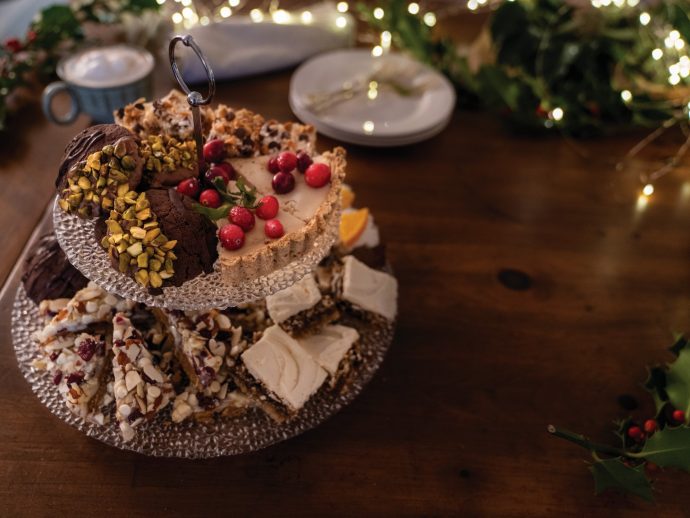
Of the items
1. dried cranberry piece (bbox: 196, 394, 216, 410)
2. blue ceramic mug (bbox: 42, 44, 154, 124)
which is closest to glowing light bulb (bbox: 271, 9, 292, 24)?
blue ceramic mug (bbox: 42, 44, 154, 124)

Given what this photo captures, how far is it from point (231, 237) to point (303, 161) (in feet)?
0.77

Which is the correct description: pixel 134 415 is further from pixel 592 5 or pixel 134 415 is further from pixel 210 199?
pixel 592 5

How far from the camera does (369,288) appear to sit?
1270 millimetres

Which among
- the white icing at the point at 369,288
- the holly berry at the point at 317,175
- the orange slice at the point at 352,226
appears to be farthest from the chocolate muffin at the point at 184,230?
the orange slice at the point at 352,226

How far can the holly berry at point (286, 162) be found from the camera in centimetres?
115

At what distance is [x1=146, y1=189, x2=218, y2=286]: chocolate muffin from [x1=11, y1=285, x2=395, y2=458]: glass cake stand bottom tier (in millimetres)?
283

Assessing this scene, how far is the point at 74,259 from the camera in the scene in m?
1.07

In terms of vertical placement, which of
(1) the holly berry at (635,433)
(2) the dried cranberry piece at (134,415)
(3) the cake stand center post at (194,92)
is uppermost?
(3) the cake stand center post at (194,92)

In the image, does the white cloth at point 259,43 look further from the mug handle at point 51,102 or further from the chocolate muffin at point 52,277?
the chocolate muffin at point 52,277

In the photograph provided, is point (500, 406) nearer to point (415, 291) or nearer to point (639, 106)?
point (415, 291)

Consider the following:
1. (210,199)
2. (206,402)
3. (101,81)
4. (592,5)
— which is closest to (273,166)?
(210,199)

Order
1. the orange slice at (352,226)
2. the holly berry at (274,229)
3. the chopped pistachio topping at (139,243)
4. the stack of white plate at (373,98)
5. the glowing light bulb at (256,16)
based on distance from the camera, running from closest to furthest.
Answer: the chopped pistachio topping at (139,243) < the holly berry at (274,229) < the orange slice at (352,226) < the stack of white plate at (373,98) < the glowing light bulb at (256,16)

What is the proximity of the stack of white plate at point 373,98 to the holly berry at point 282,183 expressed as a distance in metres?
0.62

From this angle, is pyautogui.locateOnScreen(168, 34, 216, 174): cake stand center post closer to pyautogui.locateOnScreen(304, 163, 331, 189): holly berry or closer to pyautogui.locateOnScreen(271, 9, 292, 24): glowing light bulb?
pyautogui.locateOnScreen(304, 163, 331, 189): holly berry
